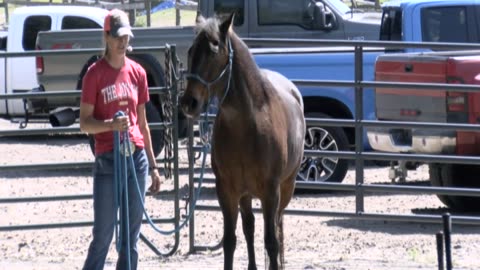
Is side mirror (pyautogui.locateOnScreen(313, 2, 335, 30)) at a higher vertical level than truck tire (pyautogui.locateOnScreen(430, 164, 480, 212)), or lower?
higher

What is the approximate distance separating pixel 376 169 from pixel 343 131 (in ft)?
6.83

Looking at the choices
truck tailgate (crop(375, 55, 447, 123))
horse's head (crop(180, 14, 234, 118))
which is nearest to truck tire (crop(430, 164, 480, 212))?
truck tailgate (crop(375, 55, 447, 123))

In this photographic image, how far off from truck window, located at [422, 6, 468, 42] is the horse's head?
18.4 feet

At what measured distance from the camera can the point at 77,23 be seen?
19.3 meters

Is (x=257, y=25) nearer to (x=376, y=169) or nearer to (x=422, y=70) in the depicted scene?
(x=376, y=169)

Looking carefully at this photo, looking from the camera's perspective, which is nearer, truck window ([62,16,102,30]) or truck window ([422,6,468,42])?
A: truck window ([422,6,468,42])

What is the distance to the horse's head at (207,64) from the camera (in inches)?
285

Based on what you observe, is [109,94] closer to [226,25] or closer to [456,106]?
[226,25]

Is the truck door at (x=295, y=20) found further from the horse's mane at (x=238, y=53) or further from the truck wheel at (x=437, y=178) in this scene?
the horse's mane at (x=238, y=53)

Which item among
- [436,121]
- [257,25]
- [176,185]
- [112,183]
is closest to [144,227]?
[176,185]

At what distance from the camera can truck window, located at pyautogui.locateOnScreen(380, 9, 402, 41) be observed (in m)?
13.4

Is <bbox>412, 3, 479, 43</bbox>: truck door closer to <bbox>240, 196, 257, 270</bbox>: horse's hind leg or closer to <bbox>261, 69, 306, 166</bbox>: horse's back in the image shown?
<bbox>261, 69, 306, 166</bbox>: horse's back

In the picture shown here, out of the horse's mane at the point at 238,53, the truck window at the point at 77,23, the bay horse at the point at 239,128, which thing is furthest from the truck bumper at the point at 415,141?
the truck window at the point at 77,23

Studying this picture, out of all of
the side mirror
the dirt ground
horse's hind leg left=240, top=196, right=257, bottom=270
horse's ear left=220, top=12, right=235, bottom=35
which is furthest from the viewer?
the side mirror
